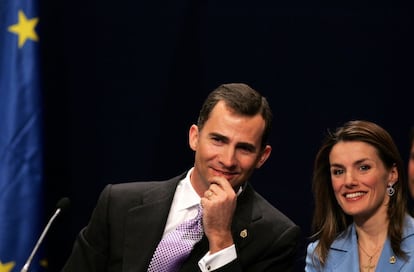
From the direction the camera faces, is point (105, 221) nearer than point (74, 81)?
Yes

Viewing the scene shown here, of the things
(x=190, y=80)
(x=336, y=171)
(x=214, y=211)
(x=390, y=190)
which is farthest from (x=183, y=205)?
(x=190, y=80)

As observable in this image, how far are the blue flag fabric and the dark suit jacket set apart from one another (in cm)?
63

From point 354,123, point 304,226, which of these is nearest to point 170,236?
point 354,123

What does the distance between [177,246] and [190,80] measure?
121 centimetres

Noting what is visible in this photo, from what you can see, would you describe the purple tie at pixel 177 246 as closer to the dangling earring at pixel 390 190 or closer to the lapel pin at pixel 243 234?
the lapel pin at pixel 243 234

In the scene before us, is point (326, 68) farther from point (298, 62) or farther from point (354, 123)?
point (354, 123)

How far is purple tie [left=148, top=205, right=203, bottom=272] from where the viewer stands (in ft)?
8.08

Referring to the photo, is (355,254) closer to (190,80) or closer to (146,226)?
(146,226)

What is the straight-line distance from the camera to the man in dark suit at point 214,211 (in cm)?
240

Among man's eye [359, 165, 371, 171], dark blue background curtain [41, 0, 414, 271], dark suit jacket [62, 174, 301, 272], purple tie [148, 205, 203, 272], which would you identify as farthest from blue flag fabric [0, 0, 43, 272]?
man's eye [359, 165, 371, 171]

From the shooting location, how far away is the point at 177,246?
2475mm

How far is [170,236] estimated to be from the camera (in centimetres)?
252

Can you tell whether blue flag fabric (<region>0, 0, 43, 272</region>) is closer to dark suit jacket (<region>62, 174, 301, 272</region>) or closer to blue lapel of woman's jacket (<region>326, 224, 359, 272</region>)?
dark suit jacket (<region>62, 174, 301, 272</region>)

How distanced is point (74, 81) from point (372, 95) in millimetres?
1301
